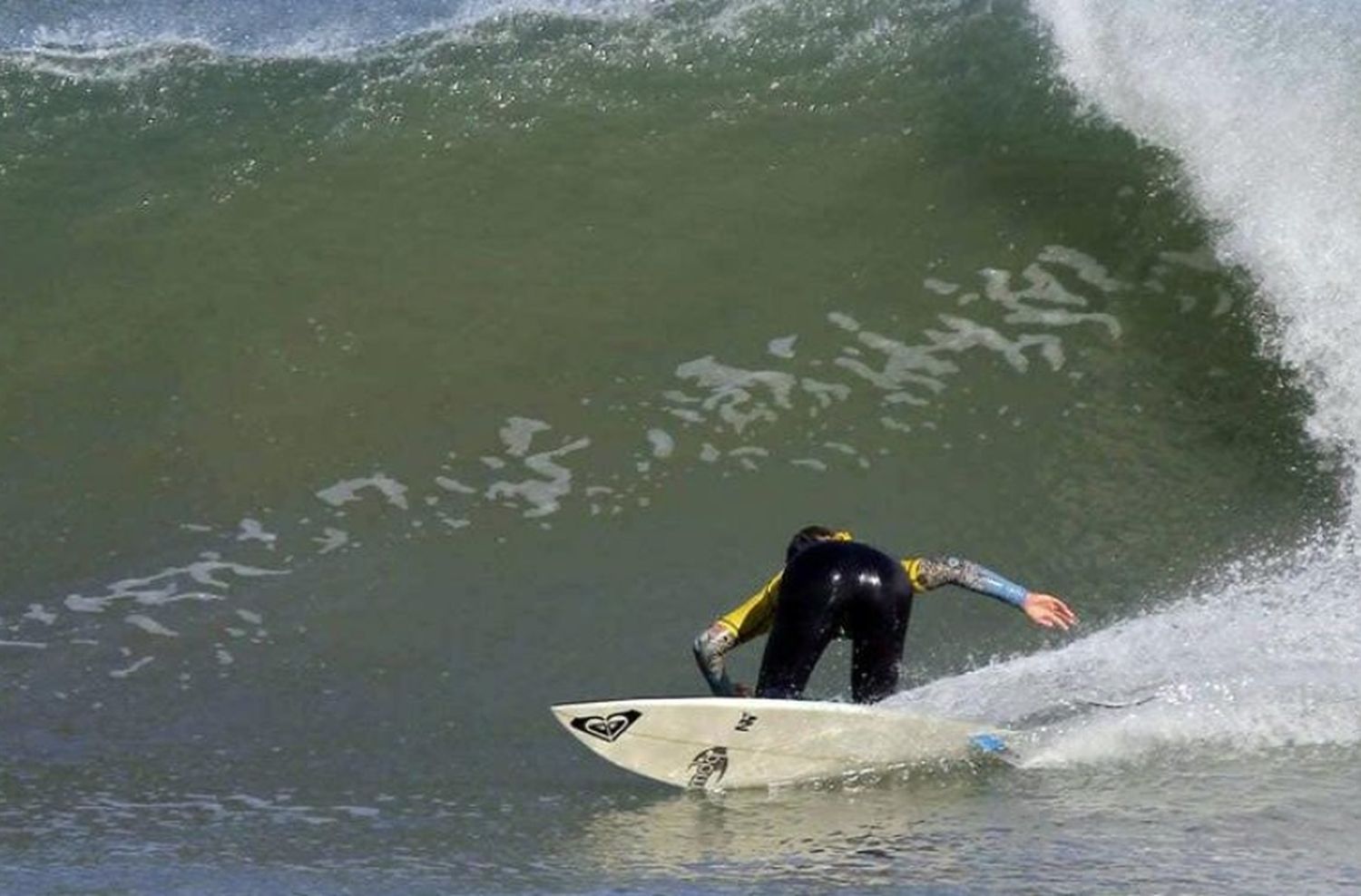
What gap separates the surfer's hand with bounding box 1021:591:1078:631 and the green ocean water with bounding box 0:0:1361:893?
320 millimetres

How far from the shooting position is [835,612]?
24.4ft

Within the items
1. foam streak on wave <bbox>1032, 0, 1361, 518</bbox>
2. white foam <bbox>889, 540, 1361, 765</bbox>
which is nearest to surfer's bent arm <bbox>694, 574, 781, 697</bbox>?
white foam <bbox>889, 540, 1361, 765</bbox>

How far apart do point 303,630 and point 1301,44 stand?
21.5ft

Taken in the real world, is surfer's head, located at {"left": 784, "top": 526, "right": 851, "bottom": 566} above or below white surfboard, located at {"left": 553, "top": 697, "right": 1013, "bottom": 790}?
above

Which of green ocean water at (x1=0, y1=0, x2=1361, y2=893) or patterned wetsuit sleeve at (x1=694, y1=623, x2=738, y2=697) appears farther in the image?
patterned wetsuit sleeve at (x1=694, y1=623, x2=738, y2=697)

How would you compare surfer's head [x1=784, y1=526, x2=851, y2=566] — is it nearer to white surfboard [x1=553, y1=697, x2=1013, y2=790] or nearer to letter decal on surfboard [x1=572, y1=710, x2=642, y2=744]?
white surfboard [x1=553, y1=697, x2=1013, y2=790]

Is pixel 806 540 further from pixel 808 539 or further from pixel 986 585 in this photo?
pixel 986 585

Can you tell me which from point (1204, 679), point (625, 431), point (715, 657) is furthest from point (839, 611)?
point (625, 431)

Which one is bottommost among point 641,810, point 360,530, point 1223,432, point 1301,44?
point 641,810

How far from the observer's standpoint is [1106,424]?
32.7ft

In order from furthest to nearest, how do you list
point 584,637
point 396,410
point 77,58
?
point 77,58 < point 396,410 < point 584,637

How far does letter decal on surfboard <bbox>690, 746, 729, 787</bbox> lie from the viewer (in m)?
7.04

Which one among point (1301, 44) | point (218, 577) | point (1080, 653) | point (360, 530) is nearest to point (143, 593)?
point (218, 577)

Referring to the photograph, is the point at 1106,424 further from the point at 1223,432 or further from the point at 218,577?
the point at 218,577
